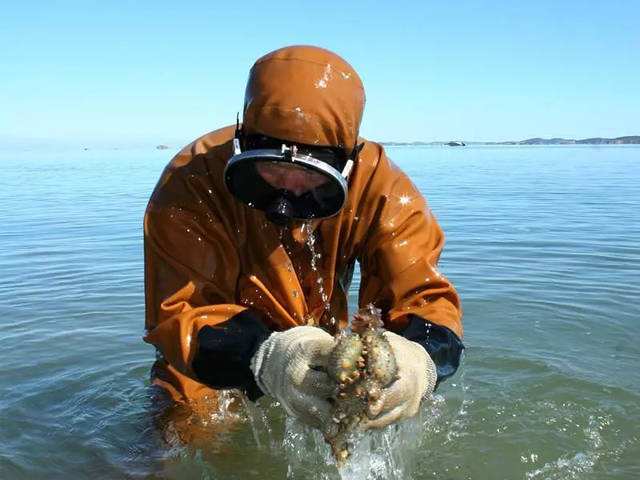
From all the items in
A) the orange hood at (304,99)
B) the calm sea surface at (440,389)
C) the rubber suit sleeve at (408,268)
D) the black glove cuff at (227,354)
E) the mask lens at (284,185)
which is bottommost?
the calm sea surface at (440,389)

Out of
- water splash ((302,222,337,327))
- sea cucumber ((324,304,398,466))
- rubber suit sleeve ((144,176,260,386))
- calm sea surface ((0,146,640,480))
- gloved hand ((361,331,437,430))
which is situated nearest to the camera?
sea cucumber ((324,304,398,466))

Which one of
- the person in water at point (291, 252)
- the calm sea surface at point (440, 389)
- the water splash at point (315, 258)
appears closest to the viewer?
the person in water at point (291, 252)

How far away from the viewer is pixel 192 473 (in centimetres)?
329

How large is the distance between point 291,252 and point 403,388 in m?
1.20

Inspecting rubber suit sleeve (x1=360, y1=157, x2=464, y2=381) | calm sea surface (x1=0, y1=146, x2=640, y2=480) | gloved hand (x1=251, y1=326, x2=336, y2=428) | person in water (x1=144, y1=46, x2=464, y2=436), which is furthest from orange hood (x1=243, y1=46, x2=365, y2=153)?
calm sea surface (x1=0, y1=146, x2=640, y2=480)

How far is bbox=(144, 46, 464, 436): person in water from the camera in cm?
235

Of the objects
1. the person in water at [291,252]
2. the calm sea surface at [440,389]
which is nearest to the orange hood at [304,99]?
the person in water at [291,252]

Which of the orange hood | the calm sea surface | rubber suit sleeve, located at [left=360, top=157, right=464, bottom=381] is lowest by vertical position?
the calm sea surface

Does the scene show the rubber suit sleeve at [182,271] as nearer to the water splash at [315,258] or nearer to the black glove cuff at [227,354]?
the black glove cuff at [227,354]

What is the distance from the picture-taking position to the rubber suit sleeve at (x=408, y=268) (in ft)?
9.14

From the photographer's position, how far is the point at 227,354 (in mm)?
2514

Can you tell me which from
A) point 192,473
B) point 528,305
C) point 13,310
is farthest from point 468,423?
point 13,310

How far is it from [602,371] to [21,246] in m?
8.44

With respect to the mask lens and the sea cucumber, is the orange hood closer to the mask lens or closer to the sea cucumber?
the mask lens
